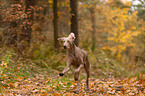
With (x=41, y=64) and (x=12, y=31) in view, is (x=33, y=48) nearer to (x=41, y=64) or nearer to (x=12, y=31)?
(x=41, y=64)

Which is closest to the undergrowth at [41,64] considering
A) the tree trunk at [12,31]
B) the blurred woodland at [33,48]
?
the blurred woodland at [33,48]

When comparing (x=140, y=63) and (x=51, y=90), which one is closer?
(x=51, y=90)

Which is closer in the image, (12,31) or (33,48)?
(12,31)

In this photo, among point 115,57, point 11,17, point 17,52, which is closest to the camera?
point 11,17

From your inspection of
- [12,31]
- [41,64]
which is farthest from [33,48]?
[12,31]

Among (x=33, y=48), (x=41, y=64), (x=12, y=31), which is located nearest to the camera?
(x=12, y=31)

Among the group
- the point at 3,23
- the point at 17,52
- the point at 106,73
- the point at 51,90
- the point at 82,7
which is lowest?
the point at 106,73

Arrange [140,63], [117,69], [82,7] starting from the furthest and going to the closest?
[82,7], [117,69], [140,63]

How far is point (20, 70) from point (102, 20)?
3009 centimetres

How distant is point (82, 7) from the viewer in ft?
74.3

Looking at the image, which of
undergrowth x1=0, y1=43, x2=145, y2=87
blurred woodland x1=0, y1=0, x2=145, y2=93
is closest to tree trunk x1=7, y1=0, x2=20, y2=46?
blurred woodland x1=0, y1=0, x2=145, y2=93

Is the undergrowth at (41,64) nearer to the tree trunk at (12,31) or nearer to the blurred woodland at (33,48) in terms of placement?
the blurred woodland at (33,48)

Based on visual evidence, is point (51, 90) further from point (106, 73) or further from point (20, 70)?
point (106, 73)

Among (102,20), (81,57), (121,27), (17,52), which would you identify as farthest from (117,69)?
(102,20)
